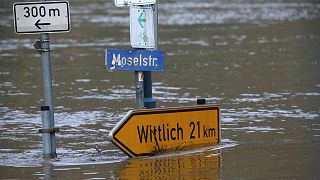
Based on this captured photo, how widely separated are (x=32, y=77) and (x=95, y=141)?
27.4 ft

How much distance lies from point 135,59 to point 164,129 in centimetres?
93

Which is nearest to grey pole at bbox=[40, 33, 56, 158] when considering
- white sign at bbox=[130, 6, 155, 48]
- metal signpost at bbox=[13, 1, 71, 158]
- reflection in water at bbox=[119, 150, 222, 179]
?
metal signpost at bbox=[13, 1, 71, 158]

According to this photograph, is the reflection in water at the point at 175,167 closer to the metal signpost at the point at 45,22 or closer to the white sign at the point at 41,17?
the metal signpost at the point at 45,22

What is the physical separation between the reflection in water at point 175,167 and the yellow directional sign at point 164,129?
0.24 meters

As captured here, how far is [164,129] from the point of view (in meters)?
12.2

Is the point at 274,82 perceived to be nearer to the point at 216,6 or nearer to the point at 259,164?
the point at 259,164

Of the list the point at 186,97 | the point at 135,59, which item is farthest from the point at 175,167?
the point at 186,97

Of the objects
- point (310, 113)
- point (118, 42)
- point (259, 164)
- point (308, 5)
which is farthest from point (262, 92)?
point (308, 5)

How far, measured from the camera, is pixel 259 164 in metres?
11.2

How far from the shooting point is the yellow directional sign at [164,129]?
11758 millimetres

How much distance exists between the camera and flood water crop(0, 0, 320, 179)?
11.2 m

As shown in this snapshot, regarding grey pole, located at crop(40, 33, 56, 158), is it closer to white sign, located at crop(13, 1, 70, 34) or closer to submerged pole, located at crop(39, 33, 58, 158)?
submerged pole, located at crop(39, 33, 58, 158)

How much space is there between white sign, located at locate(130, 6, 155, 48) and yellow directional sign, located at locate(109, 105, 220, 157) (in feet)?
2.84

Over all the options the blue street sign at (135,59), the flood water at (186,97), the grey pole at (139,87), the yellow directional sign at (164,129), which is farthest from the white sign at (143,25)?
Answer: the flood water at (186,97)
